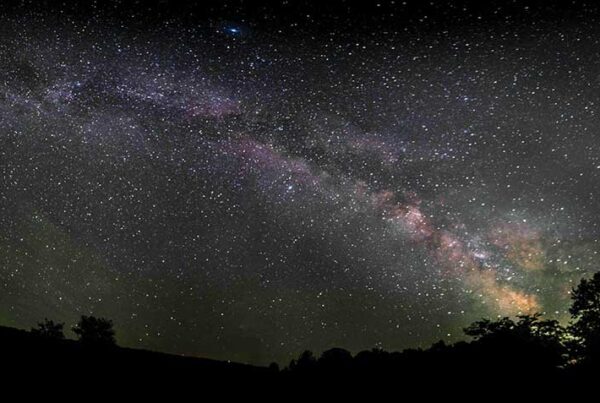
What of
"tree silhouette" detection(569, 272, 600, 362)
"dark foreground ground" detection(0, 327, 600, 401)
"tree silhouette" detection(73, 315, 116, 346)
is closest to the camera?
"dark foreground ground" detection(0, 327, 600, 401)

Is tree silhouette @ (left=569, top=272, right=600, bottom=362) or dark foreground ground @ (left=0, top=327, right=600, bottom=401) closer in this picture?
dark foreground ground @ (left=0, top=327, right=600, bottom=401)

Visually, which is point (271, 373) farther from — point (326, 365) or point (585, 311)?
point (585, 311)

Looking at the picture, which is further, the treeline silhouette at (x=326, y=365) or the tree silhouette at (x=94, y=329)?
the tree silhouette at (x=94, y=329)

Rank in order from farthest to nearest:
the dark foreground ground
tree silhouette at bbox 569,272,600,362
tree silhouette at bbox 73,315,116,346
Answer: tree silhouette at bbox 73,315,116,346 → tree silhouette at bbox 569,272,600,362 → the dark foreground ground

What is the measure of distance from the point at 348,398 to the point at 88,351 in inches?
170

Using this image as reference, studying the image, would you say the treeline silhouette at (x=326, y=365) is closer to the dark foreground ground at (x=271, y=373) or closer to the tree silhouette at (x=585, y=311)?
the dark foreground ground at (x=271, y=373)

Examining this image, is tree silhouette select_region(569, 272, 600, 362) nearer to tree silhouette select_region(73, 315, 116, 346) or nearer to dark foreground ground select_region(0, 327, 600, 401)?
dark foreground ground select_region(0, 327, 600, 401)

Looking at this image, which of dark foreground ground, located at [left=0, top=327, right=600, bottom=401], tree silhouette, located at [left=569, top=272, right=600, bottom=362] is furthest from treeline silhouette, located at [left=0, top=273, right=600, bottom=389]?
tree silhouette, located at [left=569, top=272, right=600, bottom=362]

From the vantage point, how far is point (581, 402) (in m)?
A: 7.87

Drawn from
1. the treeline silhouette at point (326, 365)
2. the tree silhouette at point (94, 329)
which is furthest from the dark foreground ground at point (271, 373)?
the tree silhouette at point (94, 329)

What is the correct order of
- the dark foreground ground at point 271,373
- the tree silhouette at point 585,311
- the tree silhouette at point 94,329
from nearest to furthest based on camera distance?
the dark foreground ground at point 271,373 → the tree silhouette at point 585,311 → the tree silhouette at point 94,329

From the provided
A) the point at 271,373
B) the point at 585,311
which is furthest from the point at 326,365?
the point at 585,311

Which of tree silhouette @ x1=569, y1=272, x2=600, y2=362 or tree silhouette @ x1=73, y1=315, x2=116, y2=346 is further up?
tree silhouette @ x1=569, y1=272, x2=600, y2=362

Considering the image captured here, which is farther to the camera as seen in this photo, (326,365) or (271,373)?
(326,365)
